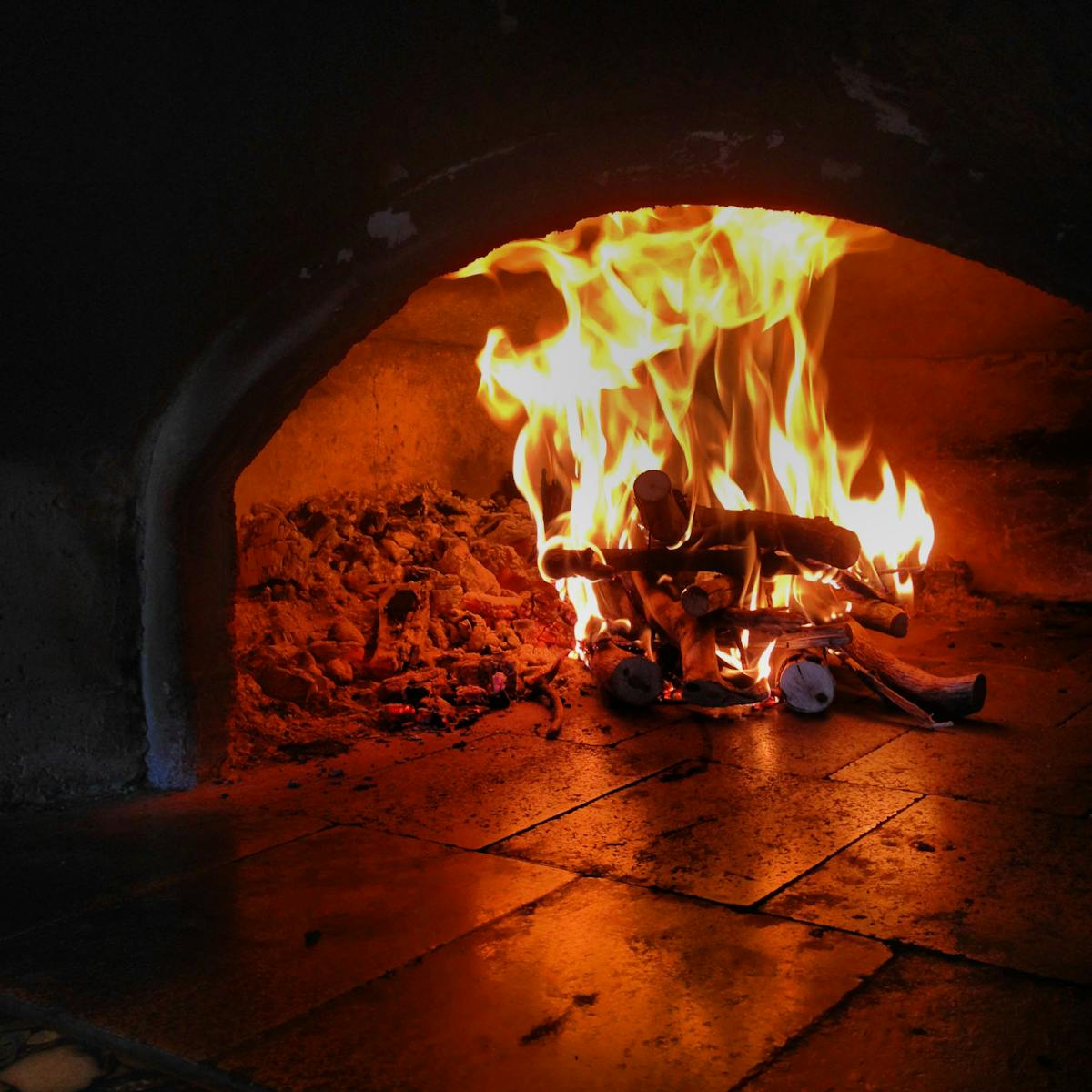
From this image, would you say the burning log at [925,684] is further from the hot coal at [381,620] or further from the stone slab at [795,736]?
the hot coal at [381,620]

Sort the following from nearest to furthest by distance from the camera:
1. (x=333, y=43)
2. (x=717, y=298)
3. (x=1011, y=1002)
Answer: (x=1011, y=1002) → (x=333, y=43) → (x=717, y=298)

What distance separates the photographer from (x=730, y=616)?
15.0 ft

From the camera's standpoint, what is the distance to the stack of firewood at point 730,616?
4.36 meters

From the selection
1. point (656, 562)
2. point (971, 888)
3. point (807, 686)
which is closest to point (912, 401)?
point (656, 562)

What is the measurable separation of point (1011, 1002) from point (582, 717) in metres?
2.28

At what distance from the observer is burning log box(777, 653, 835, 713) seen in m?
4.35

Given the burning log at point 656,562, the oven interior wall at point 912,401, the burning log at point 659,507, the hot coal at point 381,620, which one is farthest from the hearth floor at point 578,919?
the oven interior wall at point 912,401

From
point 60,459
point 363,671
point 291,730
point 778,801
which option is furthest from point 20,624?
point 778,801

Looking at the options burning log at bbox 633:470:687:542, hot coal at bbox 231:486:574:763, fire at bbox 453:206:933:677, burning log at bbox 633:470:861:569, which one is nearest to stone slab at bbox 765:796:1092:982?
burning log at bbox 633:470:861:569

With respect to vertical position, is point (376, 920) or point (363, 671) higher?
point (363, 671)

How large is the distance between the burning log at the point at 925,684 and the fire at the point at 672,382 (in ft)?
1.84

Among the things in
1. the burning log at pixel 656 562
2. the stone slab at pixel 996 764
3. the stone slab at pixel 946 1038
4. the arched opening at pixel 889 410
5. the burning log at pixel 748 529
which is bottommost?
the stone slab at pixel 946 1038

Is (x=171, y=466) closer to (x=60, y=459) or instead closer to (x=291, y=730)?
(x=60, y=459)

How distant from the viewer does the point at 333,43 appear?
3184mm
